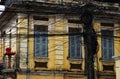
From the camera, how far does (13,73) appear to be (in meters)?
24.9

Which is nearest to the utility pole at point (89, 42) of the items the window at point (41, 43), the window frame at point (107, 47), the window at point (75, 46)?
the window at point (41, 43)

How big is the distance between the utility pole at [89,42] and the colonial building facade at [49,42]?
8900mm

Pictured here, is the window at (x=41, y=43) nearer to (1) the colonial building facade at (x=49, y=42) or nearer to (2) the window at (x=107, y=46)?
(1) the colonial building facade at (x=49, y=42)

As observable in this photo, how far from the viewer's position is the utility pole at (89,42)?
1535cm

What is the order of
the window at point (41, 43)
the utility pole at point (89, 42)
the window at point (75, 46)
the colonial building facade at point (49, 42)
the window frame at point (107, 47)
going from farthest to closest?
the window frame at point (107, 47) → the window at point (75, 46) → the window at point (41, 43) → the colonial building facade at point (49, 42) → the utility pole at point (89, 42)

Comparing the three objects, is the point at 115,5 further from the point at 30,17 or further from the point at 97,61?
the point at 30,17

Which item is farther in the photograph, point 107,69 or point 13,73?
point 107,69

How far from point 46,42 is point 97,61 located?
345cm

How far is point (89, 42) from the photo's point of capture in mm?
15492

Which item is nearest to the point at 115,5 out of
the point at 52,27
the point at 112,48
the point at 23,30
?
the point at 112,48

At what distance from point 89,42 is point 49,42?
420 inches

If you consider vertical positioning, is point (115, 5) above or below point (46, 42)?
above

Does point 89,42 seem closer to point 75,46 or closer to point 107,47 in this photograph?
point 75,46

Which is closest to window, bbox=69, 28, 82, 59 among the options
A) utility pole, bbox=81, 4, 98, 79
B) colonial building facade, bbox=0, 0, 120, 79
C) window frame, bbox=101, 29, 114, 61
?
colonial building facade, bbox=0, 0, 120, 79
